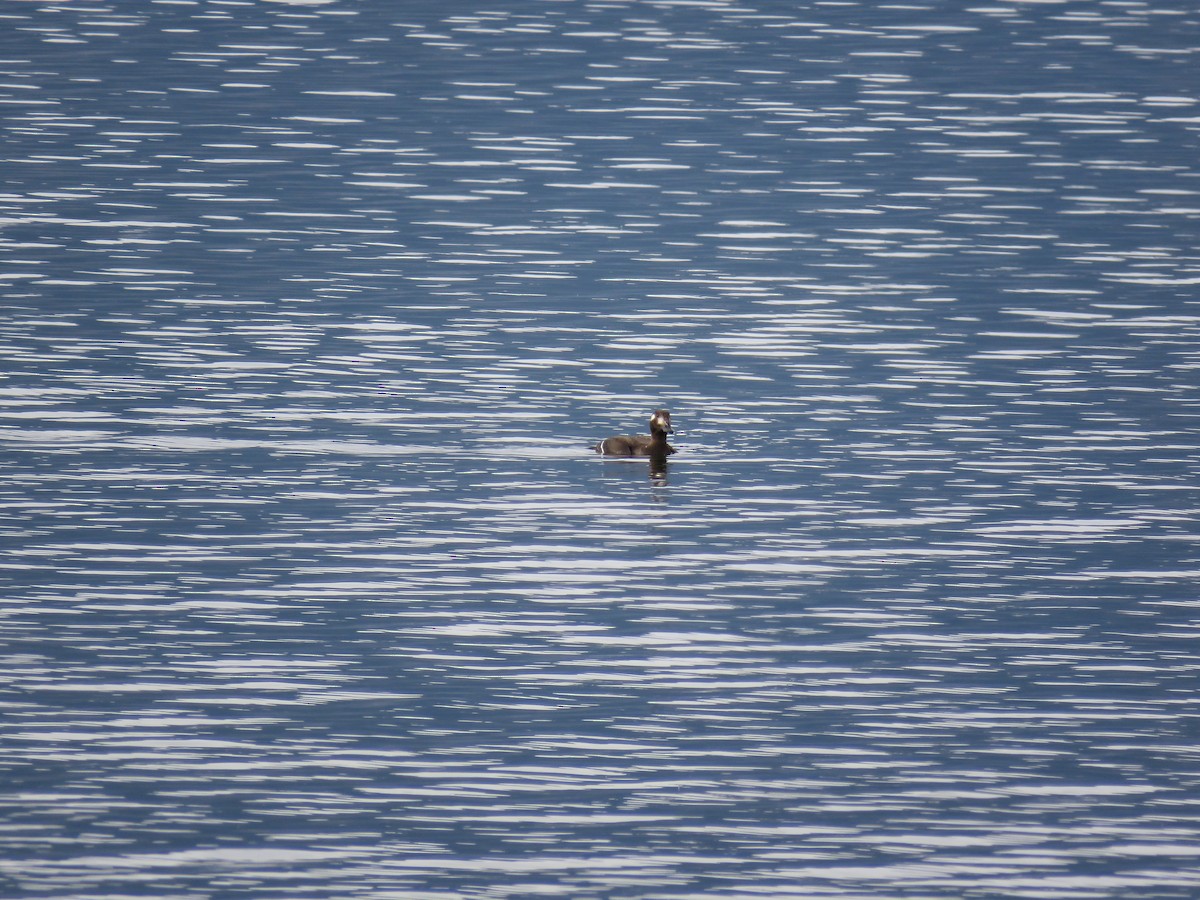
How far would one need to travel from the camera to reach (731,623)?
21.0 metres

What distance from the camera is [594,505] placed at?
25047mm

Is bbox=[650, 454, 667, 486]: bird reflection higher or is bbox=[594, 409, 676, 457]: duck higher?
bbox=[594, 409, 676, 457]: duck

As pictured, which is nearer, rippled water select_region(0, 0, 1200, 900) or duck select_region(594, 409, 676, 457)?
rippled water select_region(0, 0, 1200, 900)

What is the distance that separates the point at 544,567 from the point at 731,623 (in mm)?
2310

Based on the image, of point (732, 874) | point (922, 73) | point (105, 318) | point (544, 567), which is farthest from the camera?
point (922, 73)

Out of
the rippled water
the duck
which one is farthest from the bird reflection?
the rippled water

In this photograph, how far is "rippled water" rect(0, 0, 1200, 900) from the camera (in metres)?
16.7

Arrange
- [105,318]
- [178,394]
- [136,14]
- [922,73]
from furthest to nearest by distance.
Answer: [136,14] → [922,73] → [105,318] → [178,394]

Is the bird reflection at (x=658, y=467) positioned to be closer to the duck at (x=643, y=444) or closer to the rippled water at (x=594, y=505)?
the duck at (x=643, y=444)

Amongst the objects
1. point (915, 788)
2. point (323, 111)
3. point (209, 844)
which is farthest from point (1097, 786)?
point (323, 111)

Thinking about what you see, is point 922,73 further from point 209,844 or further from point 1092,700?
point 209,844

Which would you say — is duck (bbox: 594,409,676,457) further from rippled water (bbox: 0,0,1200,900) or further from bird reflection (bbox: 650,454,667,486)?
rippled water (bbox: 0,0,1200,900)

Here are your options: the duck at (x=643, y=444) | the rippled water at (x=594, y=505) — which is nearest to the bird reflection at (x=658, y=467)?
the duck at (x=643, y=444)

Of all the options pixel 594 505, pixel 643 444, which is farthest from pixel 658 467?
pixel 594 505
